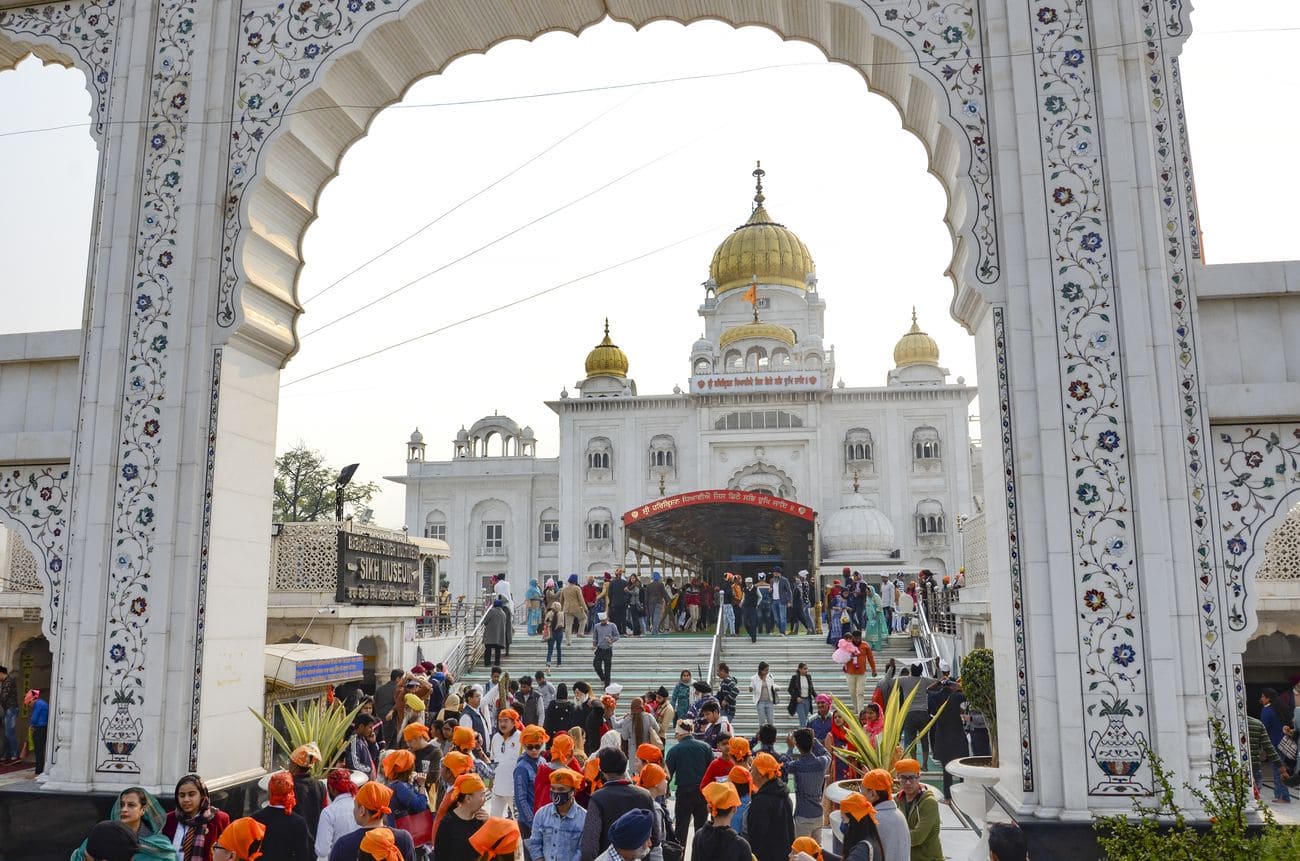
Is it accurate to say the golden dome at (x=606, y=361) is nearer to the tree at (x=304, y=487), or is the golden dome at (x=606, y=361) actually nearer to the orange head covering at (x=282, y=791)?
the tree at (x=304, y=487)

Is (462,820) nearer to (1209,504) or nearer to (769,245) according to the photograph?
(1209,504)

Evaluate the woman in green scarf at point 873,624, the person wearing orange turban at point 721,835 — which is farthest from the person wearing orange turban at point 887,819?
the woman in green scarf at point 873,624

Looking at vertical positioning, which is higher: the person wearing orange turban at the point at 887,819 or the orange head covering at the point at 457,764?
the orange head covering at the point at 457,764

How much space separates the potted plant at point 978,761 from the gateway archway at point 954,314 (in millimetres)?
743

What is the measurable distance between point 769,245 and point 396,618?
2957 centimetres

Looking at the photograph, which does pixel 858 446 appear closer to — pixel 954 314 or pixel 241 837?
pixel 954 314

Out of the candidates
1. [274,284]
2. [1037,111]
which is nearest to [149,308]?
[274,284]

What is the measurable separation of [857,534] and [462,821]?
2669cm

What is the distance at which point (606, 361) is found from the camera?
39.6 m

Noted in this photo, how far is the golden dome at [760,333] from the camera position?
37781mm

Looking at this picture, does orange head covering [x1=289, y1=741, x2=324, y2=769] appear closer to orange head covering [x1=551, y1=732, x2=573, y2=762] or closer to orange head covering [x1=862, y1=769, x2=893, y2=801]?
orange head covering [x1=551, y1=732, x2=573, y2=762]

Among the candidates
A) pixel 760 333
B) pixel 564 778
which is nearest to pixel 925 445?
pixel 760 333

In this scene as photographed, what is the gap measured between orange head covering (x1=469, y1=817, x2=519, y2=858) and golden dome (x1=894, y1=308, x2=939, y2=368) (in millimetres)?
34976

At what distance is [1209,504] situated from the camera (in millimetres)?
5566
